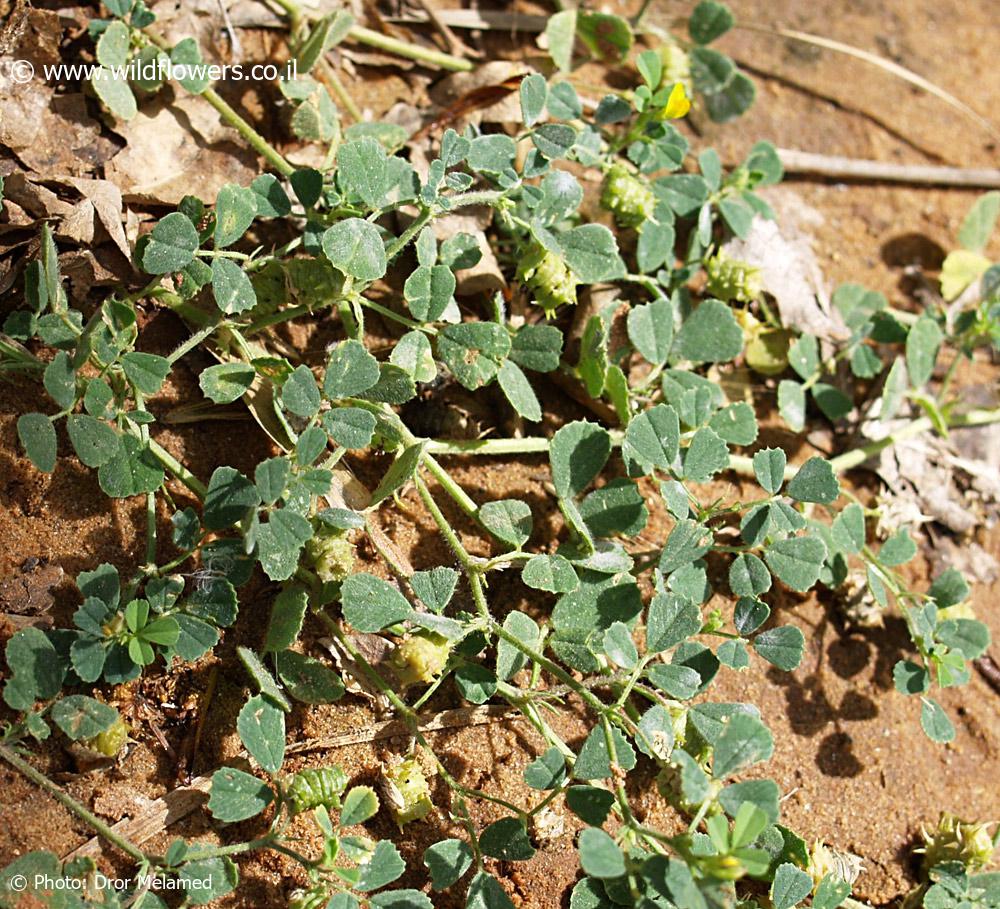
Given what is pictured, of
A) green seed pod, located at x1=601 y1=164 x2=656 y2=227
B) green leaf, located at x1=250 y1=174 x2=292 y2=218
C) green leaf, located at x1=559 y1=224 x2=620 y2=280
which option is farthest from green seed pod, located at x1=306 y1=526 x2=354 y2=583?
green seed pod, located at x1=601 y1=164 x2=656 y2=227

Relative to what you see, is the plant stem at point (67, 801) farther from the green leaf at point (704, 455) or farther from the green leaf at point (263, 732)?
the green leaf at point (704, 455)

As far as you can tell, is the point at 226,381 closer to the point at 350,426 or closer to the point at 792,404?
the point at 350,426

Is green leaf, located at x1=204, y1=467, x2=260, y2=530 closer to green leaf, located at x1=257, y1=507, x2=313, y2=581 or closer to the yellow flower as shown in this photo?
green leaf, located at x1=257, y1=507, x2=313, y2=581

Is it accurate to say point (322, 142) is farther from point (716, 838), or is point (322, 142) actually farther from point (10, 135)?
point (716, 838)

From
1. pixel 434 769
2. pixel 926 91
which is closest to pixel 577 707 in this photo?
pixel 434 769

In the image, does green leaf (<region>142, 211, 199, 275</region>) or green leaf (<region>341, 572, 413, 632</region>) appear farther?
green leaf (<region>142, 211, 199, 275</region>)
